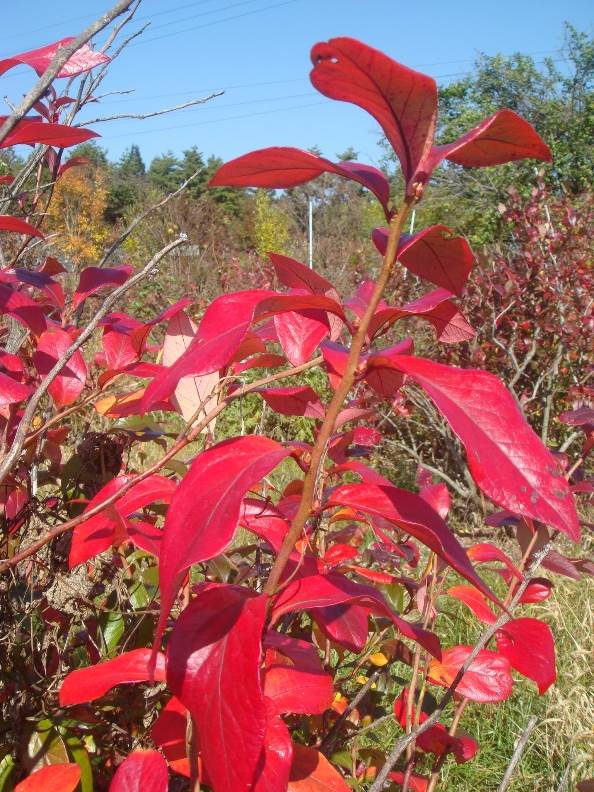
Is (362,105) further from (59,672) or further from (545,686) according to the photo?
(59,672)

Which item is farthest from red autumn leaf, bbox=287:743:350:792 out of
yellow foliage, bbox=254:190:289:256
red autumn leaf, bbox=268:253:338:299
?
yellow foliage, bbox=254:190:289:256

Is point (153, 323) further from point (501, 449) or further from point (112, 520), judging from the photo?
point (501, 449)

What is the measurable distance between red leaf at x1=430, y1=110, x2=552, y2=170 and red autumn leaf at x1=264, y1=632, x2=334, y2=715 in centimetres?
45

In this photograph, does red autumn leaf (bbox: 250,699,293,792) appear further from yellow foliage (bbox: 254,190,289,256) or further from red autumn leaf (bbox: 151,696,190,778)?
yellow foliage (bbox: 254,190,289,256)

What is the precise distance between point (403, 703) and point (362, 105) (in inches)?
36.7

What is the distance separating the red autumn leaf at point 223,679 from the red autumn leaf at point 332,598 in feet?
0.25

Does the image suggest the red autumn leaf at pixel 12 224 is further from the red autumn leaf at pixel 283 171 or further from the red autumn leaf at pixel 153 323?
the red autumn leaf at pixel 283 171

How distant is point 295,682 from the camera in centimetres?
67

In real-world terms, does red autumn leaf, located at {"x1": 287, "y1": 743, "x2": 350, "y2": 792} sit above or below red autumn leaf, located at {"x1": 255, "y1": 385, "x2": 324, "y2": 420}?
below

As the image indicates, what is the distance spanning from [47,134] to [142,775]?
613 mm

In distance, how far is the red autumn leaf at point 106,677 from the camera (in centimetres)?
67

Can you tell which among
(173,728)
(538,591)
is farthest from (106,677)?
(538,591)

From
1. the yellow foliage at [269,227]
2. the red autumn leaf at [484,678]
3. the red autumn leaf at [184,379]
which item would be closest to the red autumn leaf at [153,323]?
the red autumn leaf at [184,379]

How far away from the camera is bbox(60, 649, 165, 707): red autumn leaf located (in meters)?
0.67
